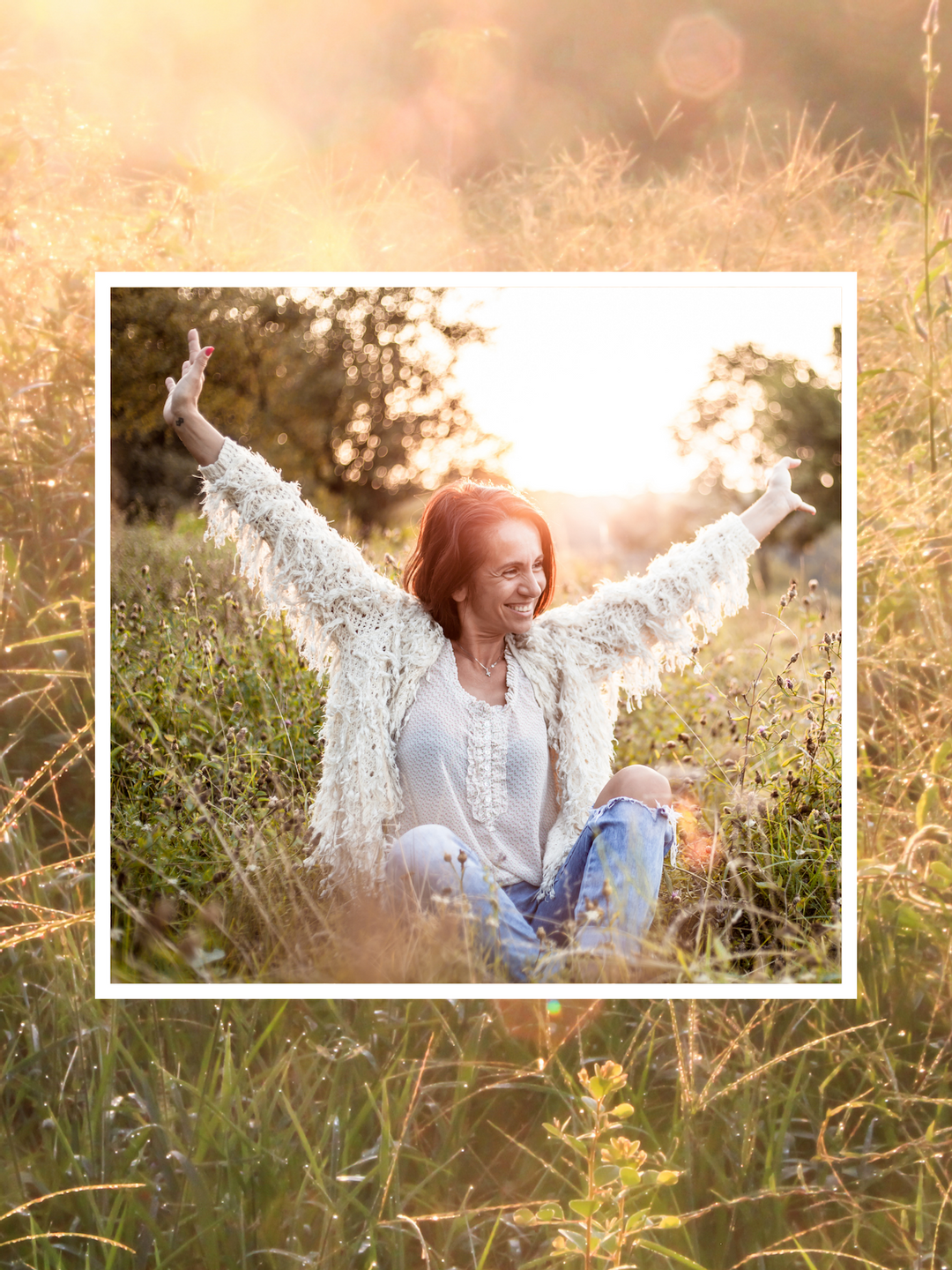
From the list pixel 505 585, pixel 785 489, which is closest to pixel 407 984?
pixel 505 585

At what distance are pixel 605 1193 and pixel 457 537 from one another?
4.53ft

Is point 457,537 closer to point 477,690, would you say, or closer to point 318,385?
point 477,690

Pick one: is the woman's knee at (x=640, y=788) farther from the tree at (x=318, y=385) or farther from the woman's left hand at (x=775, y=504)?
the tree at (x=318, y=385)

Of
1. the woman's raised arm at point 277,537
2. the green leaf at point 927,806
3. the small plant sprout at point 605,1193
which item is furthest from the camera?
the green leaf at point 927,806

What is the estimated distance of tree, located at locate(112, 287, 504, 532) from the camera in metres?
1.91

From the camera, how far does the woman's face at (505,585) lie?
6.20 feet

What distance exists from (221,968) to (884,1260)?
1.53m

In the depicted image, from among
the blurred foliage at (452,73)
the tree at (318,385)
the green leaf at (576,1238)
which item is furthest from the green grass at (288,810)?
the blurred foliage at (452,73)

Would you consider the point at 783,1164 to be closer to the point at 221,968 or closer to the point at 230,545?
the point at 221,968

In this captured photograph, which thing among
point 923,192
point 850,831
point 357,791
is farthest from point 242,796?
point 923,192

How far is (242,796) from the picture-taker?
1932mm

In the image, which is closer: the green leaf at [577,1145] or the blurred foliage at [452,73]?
the green leaf at [577,1145]

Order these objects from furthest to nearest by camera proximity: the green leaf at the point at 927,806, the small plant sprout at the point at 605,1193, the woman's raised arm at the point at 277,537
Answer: the green leaf at the point at 927,806
the woman's raised arm at the point at 277,537
the small plant sprout at the point at 605,1193

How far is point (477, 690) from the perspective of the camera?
193 centimetres
